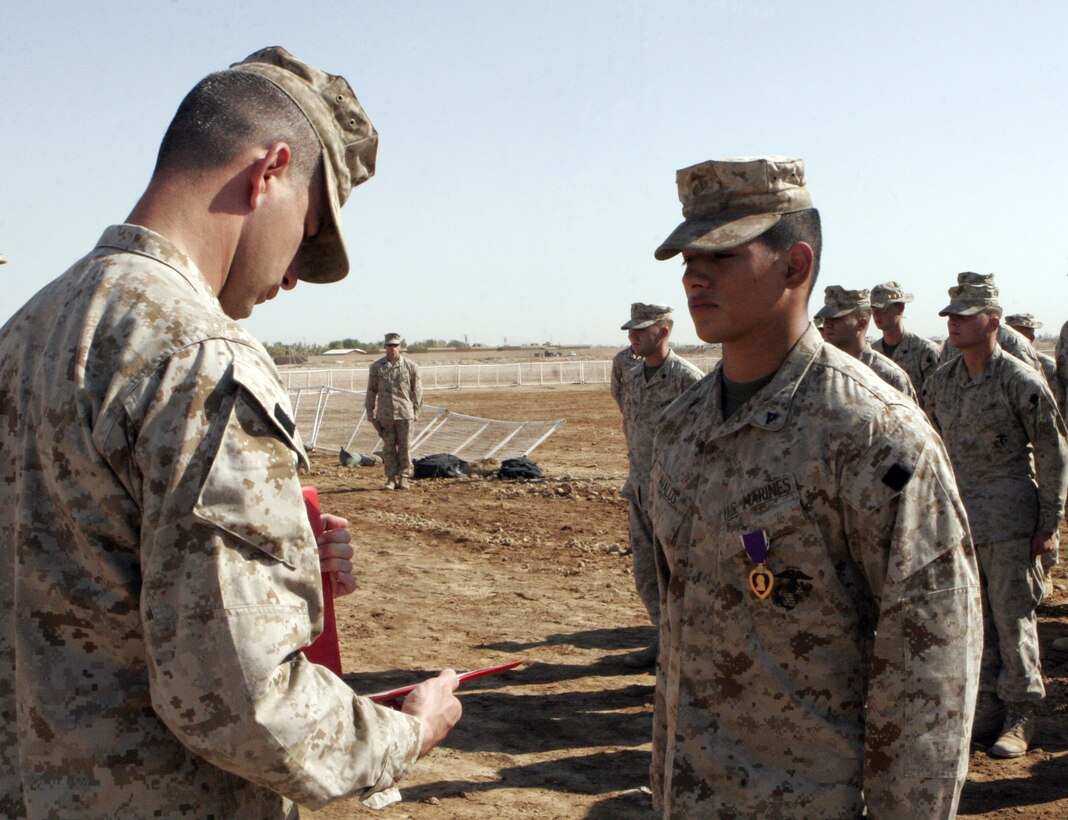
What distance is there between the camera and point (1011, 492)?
20.1 feet

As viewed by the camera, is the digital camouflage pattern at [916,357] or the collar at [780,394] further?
the digital camouflage pattern at [916,357]

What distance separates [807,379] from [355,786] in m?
1.45

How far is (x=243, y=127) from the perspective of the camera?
1.83m

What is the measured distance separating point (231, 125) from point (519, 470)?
50.8ft

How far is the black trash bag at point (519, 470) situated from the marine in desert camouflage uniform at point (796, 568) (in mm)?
14367

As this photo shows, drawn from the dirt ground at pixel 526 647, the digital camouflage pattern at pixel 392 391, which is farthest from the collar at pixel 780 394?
the digital camouflage pattern at pixel 392 391

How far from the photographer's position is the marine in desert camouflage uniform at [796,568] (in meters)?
2.35

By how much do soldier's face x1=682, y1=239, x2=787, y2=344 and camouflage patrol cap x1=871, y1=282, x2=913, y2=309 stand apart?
25.5ft

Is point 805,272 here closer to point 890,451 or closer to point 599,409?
point 890,451

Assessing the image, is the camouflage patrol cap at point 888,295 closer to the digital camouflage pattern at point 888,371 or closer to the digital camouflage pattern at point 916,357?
the digital camouflage pattern at point 916,357

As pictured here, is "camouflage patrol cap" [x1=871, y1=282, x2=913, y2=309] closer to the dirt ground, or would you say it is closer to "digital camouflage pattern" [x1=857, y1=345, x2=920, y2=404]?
"digital camouflage pattern" [x1=857, y1=345, x2=920, y2=404]

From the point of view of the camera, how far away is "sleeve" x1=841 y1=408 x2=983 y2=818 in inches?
91.7

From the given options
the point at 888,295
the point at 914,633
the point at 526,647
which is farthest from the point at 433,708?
the point at 888,295

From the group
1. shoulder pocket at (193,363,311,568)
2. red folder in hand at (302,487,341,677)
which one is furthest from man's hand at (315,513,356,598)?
shoulder pocket at (193,363,311,568)
